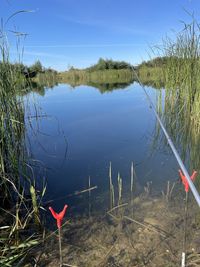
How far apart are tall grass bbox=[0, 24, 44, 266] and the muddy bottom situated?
23 centimetres

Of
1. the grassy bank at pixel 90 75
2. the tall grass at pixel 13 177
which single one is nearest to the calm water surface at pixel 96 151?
the tall grass at pixel 13 177

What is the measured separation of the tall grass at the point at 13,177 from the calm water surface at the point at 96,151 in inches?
14.0

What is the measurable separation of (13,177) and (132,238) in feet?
3.88

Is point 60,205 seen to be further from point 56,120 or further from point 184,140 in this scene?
point 56,120

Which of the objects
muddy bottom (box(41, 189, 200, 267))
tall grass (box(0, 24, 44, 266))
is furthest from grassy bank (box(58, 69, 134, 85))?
muddy bottom (box(41, 189, 200, 267))

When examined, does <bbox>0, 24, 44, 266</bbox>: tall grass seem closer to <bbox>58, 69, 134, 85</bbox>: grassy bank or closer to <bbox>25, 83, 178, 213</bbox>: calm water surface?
<bbox>25, 83, 178, 213</bbox>: calm water surface

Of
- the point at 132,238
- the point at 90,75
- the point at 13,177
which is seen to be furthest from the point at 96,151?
the point at 90,75

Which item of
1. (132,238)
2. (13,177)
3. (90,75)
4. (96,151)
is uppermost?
(90,75)

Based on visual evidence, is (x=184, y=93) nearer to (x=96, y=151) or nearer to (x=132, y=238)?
(x=96, y=151)

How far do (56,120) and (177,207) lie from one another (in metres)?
4.67

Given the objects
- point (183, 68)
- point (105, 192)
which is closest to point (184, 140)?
point (183, 68)

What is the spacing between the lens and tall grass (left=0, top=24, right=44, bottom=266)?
206cm

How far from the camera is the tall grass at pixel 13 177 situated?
206 centimetres

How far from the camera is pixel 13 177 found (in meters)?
2.61
